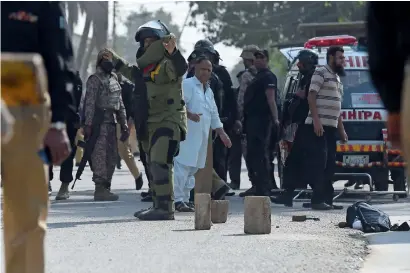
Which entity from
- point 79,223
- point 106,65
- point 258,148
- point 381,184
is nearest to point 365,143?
point 381,184

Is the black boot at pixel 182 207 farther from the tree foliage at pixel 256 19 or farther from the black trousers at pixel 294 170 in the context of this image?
the tree foliage at pixel 256 19

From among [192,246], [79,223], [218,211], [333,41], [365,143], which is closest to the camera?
[192,246]

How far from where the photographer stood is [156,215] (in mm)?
12500

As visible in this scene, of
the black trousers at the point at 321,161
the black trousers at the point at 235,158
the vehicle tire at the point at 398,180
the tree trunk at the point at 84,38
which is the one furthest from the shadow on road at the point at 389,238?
the tree trunk at the point at 84,38

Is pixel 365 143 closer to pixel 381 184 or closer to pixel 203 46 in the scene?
pixel 381 184

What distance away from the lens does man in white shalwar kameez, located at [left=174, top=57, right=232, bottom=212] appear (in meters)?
14.1

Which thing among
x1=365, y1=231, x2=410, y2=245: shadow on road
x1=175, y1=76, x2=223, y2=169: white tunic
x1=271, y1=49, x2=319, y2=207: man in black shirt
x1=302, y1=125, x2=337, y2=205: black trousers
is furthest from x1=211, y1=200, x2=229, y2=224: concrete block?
x1=271, y1=49, x2=319, y2=207: man in black shirt

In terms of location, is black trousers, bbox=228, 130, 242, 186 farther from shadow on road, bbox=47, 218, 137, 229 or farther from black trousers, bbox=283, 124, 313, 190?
shadow on road, bbox=47, 218, 137, 229

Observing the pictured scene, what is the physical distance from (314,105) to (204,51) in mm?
2016

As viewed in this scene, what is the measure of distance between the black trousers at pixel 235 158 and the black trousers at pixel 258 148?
220 cm

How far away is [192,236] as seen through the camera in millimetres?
10703

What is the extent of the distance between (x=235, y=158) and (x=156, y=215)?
727cm

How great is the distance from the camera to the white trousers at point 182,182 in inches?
555

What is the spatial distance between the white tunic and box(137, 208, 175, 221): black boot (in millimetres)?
1630
